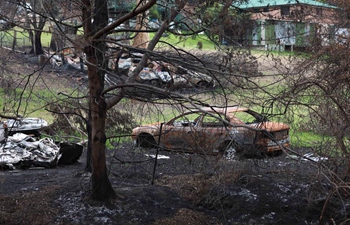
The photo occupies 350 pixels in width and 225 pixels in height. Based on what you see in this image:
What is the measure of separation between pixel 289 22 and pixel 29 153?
22.9 feet

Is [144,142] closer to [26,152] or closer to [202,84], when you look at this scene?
[26,152]

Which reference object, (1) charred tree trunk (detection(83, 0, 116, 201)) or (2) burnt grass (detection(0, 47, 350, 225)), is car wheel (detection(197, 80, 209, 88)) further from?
(1) charred tree trunk (detection(83, 0, 116, 201))

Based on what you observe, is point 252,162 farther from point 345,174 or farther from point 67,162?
point 67,162

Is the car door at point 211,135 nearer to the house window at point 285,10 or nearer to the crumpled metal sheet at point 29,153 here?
the house window at point 285,10

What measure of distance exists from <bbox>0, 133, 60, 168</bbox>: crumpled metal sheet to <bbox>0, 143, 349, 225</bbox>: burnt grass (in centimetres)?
171

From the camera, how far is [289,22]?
12164mm

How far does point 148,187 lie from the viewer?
408 inches

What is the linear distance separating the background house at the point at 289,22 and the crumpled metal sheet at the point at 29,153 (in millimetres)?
5738

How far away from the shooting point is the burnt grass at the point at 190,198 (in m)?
9.01

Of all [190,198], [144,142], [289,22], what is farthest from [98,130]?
[289,22]

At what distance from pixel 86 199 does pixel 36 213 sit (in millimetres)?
864

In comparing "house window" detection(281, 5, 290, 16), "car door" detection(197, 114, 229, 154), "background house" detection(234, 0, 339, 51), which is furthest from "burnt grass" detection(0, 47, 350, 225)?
"house window" detection(281, 5, 290, 16)

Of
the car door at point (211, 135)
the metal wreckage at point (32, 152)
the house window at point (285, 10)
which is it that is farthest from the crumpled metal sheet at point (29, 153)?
the house window at point (285, 10)

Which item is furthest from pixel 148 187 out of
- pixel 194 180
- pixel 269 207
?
pixel 269 207
